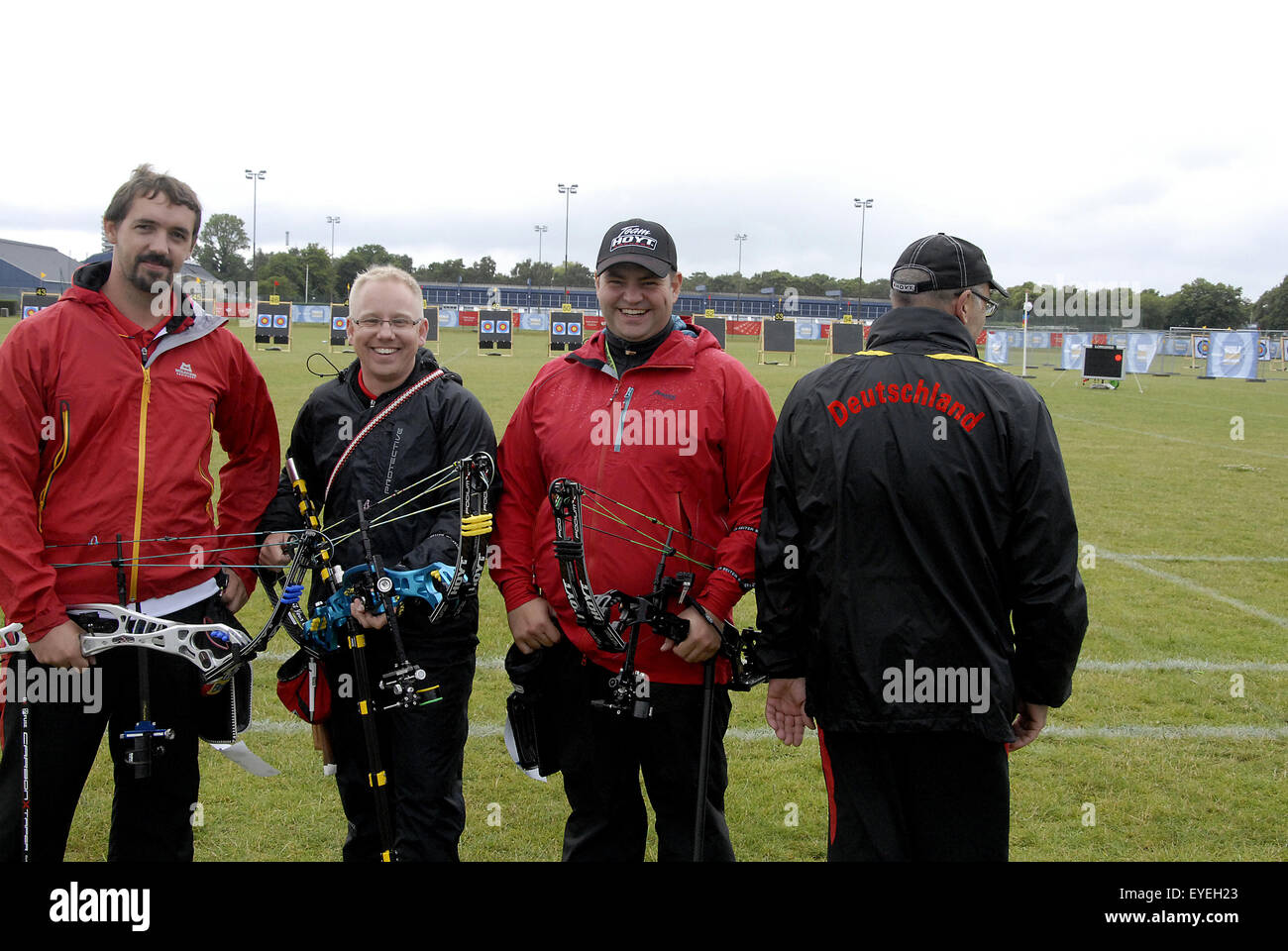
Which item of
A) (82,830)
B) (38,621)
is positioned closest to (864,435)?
(38,621)

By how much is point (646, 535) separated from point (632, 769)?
81cm

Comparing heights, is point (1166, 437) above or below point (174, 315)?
below

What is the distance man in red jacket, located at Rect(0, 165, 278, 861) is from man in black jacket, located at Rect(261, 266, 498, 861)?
0.37m

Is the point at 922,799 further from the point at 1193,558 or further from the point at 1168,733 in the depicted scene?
the point at 1193,558

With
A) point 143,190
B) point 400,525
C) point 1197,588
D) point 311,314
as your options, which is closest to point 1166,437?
point 1197,588

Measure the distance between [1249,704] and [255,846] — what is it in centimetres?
529

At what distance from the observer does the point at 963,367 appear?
2.62m

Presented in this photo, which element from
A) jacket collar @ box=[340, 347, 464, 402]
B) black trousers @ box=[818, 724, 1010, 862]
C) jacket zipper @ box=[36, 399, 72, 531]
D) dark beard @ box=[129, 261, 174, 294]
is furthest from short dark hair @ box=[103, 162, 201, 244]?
black trousers @ box=[818, 724, 1010, 862]

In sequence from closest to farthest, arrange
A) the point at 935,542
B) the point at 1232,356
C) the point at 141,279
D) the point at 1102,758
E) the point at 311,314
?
the point at 935,542, the point at 141,279, the point at 1102,758, the point at 1232,356, the point at 311,314

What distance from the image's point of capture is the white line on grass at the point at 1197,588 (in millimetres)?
7238

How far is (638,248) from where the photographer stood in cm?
322

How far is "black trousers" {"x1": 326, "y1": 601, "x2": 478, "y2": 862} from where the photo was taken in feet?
10.6

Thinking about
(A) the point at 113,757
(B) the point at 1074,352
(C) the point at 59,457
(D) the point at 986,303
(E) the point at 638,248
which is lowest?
(A) the point at 113,757

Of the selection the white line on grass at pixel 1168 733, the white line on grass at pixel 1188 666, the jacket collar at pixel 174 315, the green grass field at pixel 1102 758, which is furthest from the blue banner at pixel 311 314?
the jacket collar at pixel 174 315
